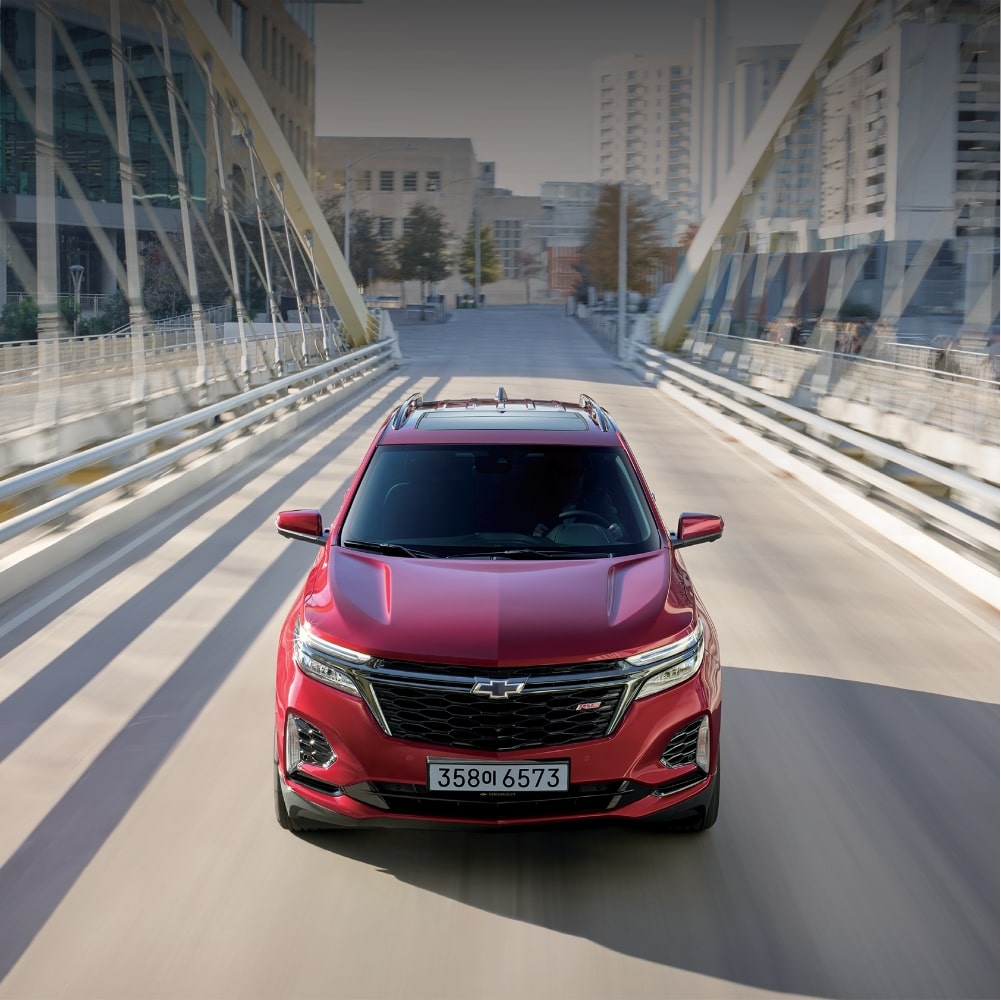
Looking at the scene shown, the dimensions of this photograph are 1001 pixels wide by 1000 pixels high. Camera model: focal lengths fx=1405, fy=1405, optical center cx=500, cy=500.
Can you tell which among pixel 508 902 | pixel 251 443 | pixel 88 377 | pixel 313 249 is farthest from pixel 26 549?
pixel 313 249

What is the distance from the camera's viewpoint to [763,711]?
663 centimetres

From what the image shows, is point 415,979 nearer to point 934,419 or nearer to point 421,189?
point 934,419

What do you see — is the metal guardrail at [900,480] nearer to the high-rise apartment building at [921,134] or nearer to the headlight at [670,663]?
the high-rise apartment building at [921,134]

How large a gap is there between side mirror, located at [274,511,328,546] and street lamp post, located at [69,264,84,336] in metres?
8.70

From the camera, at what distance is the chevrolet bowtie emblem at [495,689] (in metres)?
4.38

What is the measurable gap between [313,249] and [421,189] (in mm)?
126789

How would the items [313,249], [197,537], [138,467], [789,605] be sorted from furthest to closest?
1. [313,249]
2. [138,467]
3. [197,537]
4. [789,605]

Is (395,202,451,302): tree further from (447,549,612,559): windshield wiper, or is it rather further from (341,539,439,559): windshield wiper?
(447,549,612,559): windshield wiper

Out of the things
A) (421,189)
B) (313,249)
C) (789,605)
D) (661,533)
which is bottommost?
(789,605)

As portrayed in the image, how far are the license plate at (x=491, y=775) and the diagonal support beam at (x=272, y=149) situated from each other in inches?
866

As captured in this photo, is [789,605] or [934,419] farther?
[934,419]

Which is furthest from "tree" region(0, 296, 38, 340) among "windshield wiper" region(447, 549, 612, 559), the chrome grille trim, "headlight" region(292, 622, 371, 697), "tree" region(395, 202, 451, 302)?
"tree" region(395, 202, 451, 302)

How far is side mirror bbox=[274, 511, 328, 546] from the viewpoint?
19.5ft

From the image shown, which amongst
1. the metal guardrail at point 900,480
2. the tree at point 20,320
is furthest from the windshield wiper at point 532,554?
the tree at point 20,320
